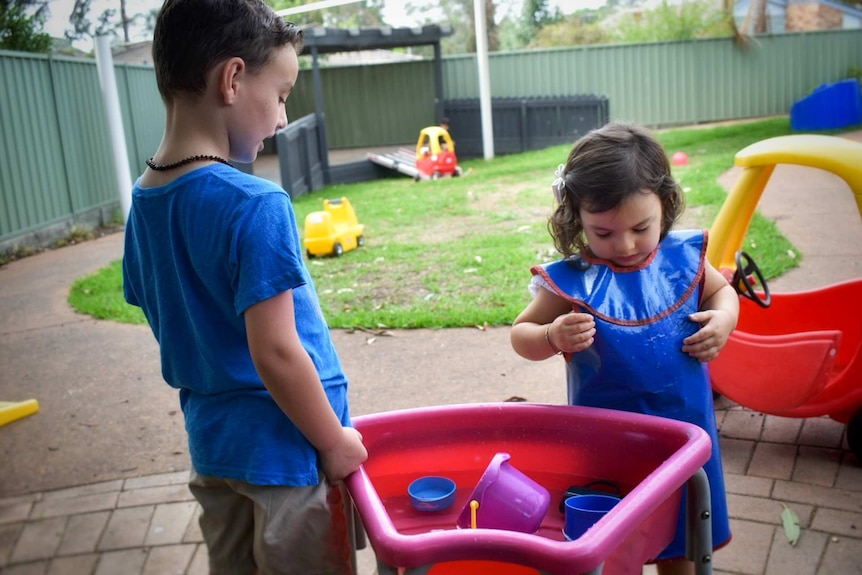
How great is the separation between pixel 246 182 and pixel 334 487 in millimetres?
680

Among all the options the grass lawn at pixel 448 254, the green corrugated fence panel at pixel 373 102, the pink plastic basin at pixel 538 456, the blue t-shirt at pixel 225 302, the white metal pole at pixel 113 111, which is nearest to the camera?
the blue t-shirt at pixel 225 302

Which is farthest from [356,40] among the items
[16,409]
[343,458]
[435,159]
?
[343,458]

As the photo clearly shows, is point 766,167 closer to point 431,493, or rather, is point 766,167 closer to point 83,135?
point 431,493

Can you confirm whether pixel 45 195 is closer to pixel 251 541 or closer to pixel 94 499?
pixel 94 499

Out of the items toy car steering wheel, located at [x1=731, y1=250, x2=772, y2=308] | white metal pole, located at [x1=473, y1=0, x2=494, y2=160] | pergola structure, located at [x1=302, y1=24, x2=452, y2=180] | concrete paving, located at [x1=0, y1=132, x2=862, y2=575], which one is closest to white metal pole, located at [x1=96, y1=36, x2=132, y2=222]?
pergola structure, located at [x1=302, y1=24, x2=452, y2=180]

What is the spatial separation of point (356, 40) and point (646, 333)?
45.5ft

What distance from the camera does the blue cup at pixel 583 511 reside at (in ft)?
5.89

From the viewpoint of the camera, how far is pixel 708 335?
2.00 metres

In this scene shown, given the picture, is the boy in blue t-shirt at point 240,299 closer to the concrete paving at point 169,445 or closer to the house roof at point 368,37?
the concrete paving at point 169,445

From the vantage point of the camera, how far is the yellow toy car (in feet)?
25.2

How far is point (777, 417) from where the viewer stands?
141 inches

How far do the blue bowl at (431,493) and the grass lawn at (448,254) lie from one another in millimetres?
3239

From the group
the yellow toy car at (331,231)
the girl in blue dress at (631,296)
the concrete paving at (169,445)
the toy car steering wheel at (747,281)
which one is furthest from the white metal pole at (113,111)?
the girl in blue dress at (631,296)

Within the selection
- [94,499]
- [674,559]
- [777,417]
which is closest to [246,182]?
[674,559]
